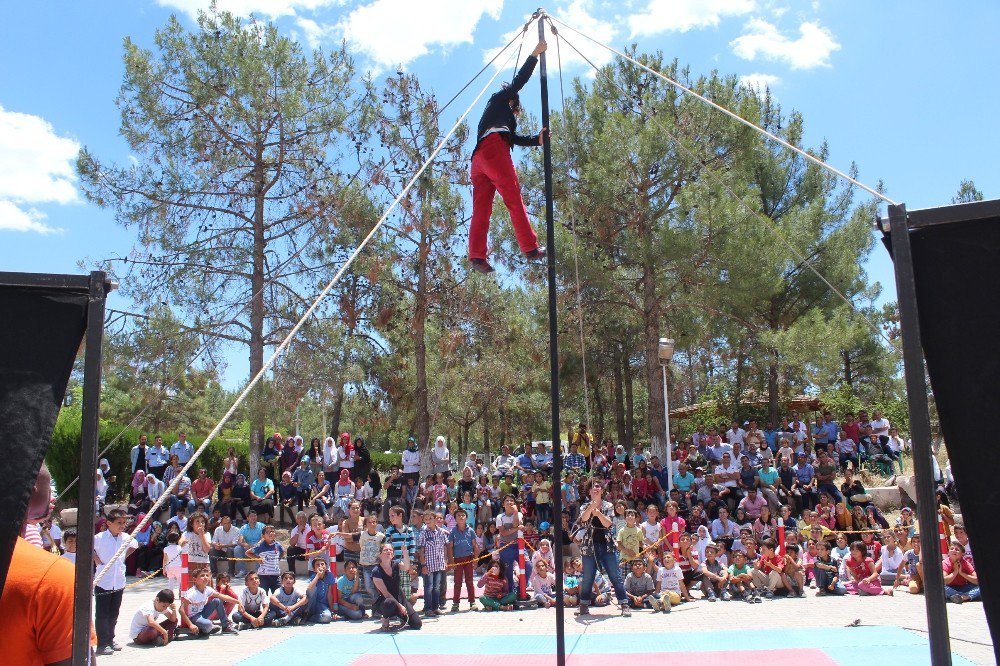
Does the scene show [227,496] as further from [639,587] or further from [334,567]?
[639,587]

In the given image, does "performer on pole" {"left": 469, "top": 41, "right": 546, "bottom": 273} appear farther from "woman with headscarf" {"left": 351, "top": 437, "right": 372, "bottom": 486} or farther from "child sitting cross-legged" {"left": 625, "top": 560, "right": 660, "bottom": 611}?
"woman with headscarf" {"left": 351, "top": 437, "right": 372, "bottom": 486}

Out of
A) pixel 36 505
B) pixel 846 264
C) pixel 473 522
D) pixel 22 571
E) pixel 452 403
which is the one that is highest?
pixel 846 264

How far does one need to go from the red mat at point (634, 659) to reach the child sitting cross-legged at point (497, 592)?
2.14 m

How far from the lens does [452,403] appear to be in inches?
840

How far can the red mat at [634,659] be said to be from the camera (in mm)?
6090

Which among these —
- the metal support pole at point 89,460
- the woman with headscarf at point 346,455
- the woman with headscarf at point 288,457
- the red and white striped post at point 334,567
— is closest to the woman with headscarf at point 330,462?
the woman with headscarf at point 346,455

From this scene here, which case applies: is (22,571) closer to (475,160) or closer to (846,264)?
(475,160)

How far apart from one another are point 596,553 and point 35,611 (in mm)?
7206

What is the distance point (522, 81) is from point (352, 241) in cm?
984

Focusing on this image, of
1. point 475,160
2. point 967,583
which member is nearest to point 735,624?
point 967,583

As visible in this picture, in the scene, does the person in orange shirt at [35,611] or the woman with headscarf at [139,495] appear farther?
the woman with headscarf at [139,495]

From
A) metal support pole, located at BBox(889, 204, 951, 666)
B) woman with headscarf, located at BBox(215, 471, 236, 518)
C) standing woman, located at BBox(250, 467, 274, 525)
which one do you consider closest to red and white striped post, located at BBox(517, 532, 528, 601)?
standing woman, located at BBox(250, 467, 274, 525)

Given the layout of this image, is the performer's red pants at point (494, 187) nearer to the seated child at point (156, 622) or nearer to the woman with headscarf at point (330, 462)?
the seated child at point (156, 622)

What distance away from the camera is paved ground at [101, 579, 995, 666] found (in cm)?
668
